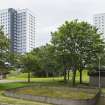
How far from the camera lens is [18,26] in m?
103

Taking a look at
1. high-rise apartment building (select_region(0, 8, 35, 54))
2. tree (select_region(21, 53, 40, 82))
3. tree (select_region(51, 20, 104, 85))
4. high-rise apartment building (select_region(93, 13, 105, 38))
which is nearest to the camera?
tree (select_region(51, 20, 104, 85))

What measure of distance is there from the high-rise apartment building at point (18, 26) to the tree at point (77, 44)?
61306 mm

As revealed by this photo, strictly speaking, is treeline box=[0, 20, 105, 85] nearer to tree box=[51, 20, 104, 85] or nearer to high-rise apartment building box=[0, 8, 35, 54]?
tree box=[51, 20, 104, 85]

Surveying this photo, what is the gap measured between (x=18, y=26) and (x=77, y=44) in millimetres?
68742

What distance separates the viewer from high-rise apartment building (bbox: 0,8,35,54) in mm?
98875

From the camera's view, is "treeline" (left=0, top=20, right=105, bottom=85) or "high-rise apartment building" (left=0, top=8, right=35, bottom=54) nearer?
"treeline" (left=0, top=20, right=105, bottom=85)

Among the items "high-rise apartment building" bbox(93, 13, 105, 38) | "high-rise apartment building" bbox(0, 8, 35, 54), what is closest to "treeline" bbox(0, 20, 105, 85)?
"high-rise apartment building" bbox(93, 13, 105, 38)

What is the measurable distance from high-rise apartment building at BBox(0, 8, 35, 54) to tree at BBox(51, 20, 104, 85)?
61.3 metres

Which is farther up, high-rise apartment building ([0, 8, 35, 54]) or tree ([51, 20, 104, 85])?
high-rise apartment building ([0, 8, 35, 54])

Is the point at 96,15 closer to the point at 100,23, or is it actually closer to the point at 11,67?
the point at 100,23

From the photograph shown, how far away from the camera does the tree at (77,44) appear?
121 ft

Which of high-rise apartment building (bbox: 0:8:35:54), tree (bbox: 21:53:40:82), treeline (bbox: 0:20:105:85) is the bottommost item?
tree (bbox: 21:53:40:82)

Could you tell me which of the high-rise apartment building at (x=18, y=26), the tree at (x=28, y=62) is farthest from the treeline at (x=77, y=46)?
the high-rise apartment building at (x=18, y=26)

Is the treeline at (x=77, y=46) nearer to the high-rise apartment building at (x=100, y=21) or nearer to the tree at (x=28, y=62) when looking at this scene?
the tree at (x=28, y=62)
